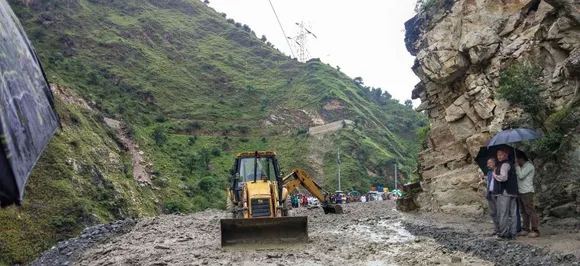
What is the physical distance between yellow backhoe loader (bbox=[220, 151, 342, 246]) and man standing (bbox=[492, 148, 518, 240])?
13.3ft

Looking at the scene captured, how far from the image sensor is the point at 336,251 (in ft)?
31.3

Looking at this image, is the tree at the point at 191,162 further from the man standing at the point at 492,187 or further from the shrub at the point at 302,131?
the man standing at the point at 492,187

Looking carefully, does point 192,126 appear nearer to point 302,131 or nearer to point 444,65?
point 302,131

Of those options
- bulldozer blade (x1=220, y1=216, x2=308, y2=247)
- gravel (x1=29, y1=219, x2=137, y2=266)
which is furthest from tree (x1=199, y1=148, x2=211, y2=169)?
bulldozer blade (x1=220, y1=216, x2=308, y2=247)

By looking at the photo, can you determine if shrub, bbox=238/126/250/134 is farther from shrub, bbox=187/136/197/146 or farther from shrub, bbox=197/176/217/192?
shrub, bbox=197/176/217/192

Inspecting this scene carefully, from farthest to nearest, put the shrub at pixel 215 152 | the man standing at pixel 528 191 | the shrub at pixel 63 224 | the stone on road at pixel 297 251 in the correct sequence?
the shrub at pixel 215 152 < the shrub at pixel 63 224 < the man standing at pixel 528 191 < the stone on road at pixel 297 251

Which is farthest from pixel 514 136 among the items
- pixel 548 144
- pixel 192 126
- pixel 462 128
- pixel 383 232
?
pixel 192 126

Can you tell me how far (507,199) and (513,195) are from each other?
0.13 metres

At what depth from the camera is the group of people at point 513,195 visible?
858cm

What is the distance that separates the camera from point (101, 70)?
54.6 m

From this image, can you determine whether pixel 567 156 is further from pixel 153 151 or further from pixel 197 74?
pixel 197 74

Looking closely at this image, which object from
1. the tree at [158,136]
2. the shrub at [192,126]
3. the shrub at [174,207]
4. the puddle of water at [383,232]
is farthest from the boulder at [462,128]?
the shrub at [192,126]

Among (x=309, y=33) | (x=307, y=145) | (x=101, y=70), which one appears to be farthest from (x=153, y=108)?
(x=309, y=33)

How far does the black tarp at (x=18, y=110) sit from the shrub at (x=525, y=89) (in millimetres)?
10536
